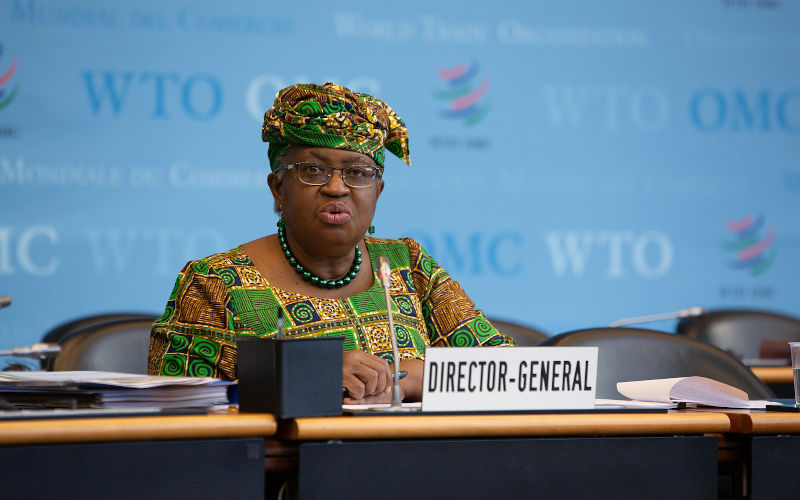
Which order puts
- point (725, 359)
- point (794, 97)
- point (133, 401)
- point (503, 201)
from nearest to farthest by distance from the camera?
1. point (133, 401)
2. point (725, 359)
3. point (503, 201)
4. point (794, 97)

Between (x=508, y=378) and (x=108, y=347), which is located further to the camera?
(x=108, y=347)

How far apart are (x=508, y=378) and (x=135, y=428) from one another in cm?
52

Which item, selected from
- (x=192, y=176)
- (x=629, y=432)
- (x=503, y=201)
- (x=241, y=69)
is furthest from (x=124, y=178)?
(x=629, y=432)

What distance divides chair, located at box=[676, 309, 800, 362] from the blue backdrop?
58 centimetres

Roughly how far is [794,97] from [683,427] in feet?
10.9

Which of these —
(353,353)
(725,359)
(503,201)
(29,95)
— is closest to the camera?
(353,353)

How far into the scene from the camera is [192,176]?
3736mm

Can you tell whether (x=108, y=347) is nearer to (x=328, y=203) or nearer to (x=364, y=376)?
(x=328, y=203)

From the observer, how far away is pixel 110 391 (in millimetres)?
1415

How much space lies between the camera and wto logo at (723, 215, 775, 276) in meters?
4.36

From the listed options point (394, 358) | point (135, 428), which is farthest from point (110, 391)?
point (394, 358)

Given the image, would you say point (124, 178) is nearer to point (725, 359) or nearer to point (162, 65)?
point (162, 65)

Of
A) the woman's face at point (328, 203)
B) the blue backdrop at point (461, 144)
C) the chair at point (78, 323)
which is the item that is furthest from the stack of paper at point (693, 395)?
the blue backdrop at point (461, 144)

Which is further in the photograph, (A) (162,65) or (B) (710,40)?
(B) (710,40)
